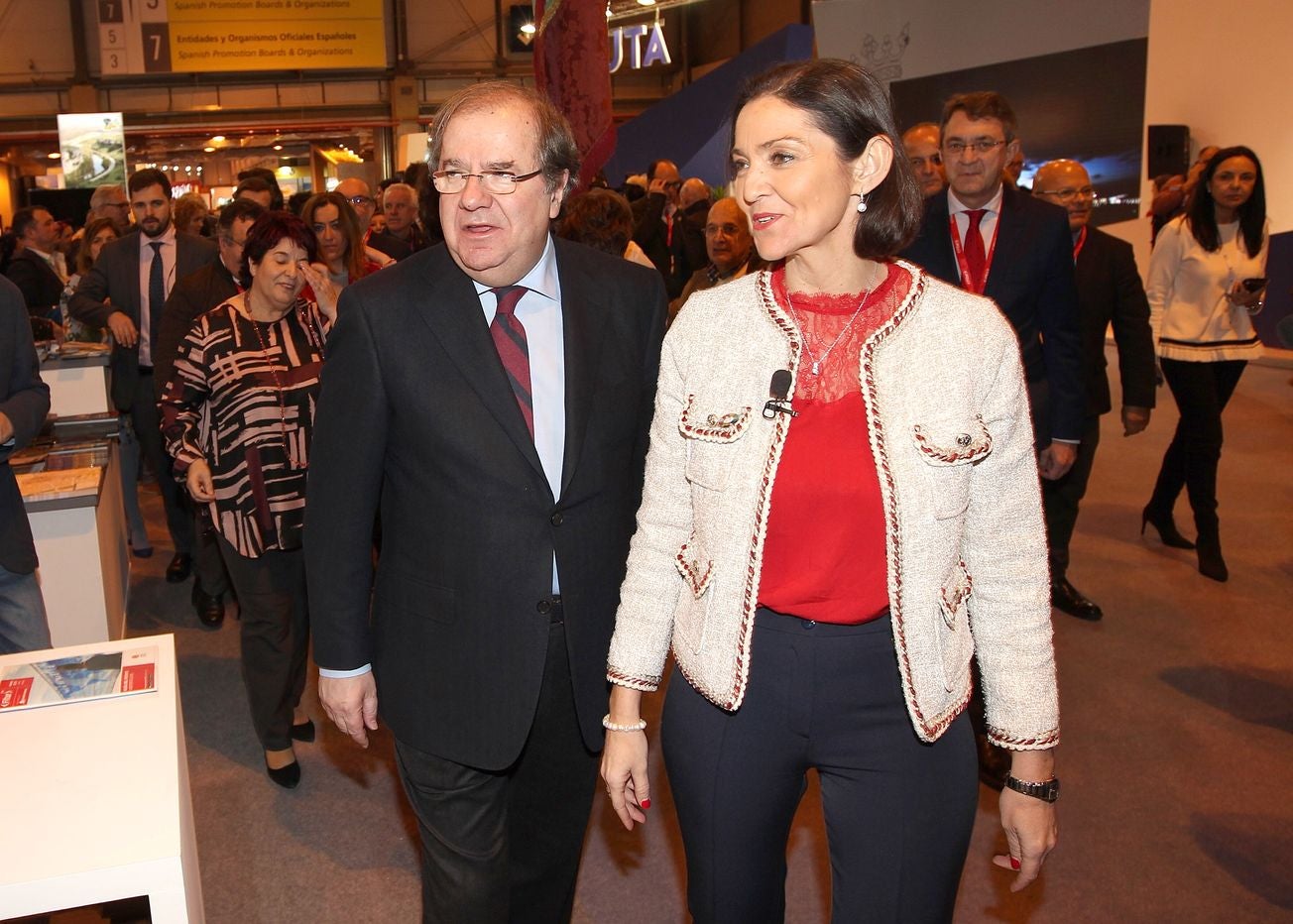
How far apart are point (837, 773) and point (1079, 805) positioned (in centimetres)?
200


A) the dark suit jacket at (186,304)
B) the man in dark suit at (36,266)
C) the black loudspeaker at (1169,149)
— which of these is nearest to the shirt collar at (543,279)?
the dark suit jacket at (186,304)

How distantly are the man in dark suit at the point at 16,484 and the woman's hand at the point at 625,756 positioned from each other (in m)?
1.58

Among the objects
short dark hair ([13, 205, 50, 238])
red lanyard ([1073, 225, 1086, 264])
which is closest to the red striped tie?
red lanyard ([1073, 225, 1086, 264])

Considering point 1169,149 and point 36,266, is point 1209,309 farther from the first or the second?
point 1169,149

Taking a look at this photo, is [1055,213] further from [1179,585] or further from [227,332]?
[1179,585]

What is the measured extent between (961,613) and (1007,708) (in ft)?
0.47

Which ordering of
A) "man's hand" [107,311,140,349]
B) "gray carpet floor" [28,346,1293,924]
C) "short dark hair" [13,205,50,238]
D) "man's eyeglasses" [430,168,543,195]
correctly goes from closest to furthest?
"man's eyeglasses" [430,168,543,195], "gray carpet floor" [28,346,1293,924], "man's hand" [107,311,140,349], "short dark hair" [13,205,50,238]

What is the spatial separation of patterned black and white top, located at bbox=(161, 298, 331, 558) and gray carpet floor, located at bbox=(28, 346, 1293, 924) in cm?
83

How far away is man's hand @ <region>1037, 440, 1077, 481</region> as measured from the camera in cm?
343

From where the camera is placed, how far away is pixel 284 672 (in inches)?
135

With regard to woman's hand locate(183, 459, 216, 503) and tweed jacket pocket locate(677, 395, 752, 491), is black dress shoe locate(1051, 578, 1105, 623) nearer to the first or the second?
woman's hand locate(183, 459, 216, 503)

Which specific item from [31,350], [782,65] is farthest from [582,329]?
[31,350]

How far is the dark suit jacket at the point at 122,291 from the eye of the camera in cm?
539

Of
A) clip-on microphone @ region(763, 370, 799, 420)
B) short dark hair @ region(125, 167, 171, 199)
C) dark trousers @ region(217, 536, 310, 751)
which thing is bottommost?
dark trousers @ region(217, 536, 310, 751)
